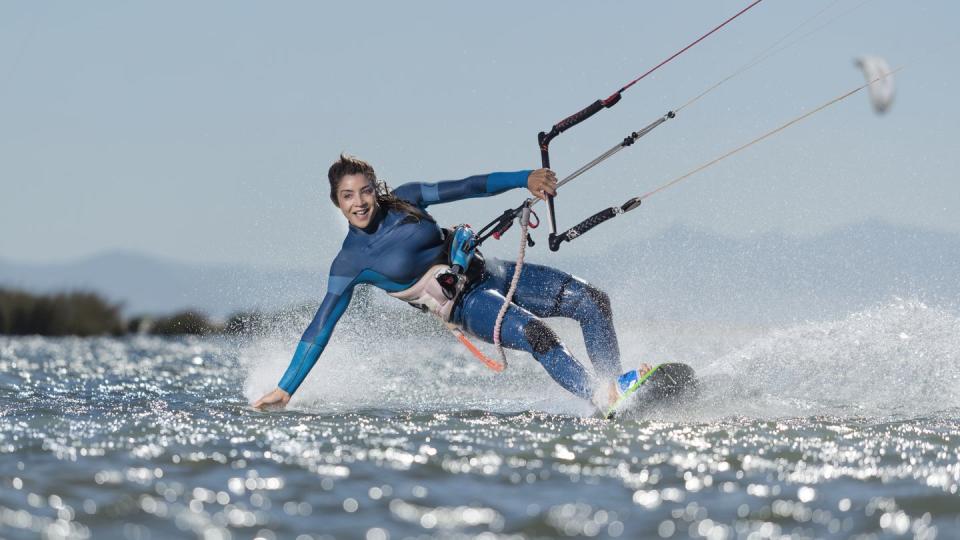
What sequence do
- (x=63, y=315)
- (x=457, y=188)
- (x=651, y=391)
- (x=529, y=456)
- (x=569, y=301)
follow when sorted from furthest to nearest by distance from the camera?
1. (x=63, y=315)
2. (x=569, y=301)
3. (x=457, y=188)
4. (x=651, y=391)
5. (x=529, y=456)

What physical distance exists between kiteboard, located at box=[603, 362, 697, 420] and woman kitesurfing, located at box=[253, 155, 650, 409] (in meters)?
0.54

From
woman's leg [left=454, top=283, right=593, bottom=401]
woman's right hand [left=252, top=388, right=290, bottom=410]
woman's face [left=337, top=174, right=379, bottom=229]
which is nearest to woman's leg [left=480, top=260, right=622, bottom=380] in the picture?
woman's leg [left=454, top=283, right=593, bottom=401]

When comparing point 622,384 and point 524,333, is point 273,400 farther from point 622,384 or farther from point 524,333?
point 622,384

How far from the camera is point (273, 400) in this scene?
783cm

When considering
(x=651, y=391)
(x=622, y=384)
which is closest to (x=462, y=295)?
(x=622, y=384)

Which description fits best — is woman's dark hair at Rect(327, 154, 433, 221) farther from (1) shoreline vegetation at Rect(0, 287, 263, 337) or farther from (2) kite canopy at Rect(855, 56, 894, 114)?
(1) shoreline vegetation at Rect(0, 287, 263, 337)

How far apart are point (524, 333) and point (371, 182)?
1446 millimetres

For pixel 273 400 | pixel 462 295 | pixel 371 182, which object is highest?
pixel 371 182

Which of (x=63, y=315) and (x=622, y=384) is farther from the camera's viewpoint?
(x=63, y=315)

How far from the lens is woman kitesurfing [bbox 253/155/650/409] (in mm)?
7730

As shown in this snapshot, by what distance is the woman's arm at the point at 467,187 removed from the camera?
7.64 metres

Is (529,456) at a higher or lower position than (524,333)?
lower

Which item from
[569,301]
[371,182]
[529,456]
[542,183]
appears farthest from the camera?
[569,301]

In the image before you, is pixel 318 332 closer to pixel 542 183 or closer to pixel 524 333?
pixel 524 333
